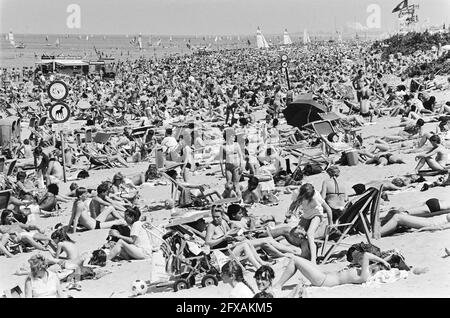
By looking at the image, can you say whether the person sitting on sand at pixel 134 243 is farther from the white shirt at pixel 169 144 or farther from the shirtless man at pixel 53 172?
the shirtless man at pixel 53 172

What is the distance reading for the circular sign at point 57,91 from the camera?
33.8 ft

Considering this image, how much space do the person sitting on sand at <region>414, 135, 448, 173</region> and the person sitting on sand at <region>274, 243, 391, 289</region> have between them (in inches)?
149

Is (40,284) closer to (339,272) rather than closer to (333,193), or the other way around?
(339,272)

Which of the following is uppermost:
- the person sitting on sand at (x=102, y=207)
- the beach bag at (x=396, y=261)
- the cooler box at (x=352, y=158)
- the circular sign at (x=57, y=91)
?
the circular sign at (x=57, y=91)

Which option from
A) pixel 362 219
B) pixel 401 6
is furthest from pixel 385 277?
pixel 401 6

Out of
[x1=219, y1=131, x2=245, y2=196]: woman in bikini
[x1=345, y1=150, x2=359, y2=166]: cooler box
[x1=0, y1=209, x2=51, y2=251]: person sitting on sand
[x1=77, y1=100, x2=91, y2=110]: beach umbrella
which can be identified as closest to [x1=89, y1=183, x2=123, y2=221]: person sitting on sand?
[x1=0, y1=209, x2=51, y2=251]: person sitting on sand

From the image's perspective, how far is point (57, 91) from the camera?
33.9 feet

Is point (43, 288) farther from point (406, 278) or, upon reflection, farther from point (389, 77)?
point (389, 77)

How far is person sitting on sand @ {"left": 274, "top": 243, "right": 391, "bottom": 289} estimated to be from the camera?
16.7 ft

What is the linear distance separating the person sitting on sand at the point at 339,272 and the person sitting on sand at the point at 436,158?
3.79m

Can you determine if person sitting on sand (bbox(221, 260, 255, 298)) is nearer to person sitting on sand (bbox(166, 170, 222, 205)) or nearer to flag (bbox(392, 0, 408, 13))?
person sitting on sand (bbox(166, 170, 222, 205))

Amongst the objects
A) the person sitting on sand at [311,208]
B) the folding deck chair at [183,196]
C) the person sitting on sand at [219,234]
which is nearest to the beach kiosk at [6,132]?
the folding deck chair at [183,196]
